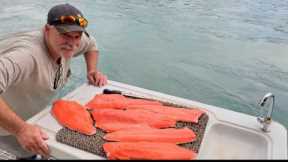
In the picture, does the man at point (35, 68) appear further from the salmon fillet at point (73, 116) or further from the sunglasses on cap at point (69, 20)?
the salmon fillet at point (73, 116)

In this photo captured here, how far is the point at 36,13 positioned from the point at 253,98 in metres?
4.94

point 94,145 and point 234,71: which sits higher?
point 94,145

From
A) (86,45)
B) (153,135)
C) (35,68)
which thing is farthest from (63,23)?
(153,135)

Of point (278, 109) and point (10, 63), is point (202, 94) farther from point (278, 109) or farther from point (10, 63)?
point (10, 63)

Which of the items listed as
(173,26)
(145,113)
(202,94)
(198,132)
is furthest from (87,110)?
(173,26)

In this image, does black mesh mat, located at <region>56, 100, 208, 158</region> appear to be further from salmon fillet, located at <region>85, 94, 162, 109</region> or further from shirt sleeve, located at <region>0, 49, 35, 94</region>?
shirt sleeve, located at <region>0, 49, 35, 94</region>

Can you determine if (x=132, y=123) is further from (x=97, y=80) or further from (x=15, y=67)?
(x=15, y=67)

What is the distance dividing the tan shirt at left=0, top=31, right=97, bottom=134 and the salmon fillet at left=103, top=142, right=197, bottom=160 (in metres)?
0.62

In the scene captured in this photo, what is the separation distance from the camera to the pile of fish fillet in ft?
4.79

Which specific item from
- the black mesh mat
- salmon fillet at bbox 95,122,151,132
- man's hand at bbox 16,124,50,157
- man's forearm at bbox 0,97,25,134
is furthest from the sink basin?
man's forearm at bbox 0,97,25,134

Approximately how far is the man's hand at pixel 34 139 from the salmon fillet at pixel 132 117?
307 millimetres

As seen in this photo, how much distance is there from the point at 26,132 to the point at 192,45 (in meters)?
4.52

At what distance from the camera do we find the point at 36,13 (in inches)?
266

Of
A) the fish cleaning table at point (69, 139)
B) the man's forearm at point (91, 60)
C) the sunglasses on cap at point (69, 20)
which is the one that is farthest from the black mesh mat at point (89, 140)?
the man's forearm at point (91, 60)
